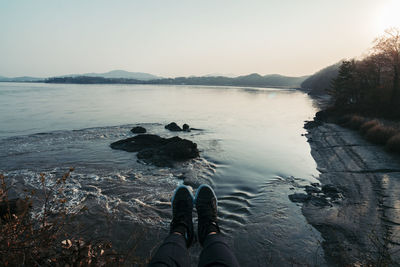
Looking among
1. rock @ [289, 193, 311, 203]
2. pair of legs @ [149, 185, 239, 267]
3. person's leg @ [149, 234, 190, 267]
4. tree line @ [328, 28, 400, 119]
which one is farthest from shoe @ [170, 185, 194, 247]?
tree line @ [328, 28, 400, 119]

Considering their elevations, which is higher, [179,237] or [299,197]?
[179,237]

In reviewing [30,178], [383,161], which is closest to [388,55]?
[383,161]

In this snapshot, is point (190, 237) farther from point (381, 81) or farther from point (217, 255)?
point (381, 81)

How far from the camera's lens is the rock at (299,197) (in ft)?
25.8

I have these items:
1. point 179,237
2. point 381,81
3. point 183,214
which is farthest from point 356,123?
point 179,237

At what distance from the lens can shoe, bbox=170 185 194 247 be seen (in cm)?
377

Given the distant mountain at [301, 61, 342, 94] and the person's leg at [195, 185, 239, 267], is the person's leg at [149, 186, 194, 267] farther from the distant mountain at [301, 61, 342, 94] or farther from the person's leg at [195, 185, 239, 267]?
the distant mountain at [301, 61, 342, 94]

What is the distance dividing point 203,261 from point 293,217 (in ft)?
16.7

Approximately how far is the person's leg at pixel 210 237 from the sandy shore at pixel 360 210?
1.78 meters

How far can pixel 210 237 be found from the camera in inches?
133

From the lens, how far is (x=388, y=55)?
24.8m

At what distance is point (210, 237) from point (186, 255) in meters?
0.57

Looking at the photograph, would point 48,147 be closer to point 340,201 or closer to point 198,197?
point 198,197

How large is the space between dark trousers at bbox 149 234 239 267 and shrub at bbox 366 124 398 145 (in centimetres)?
1533
